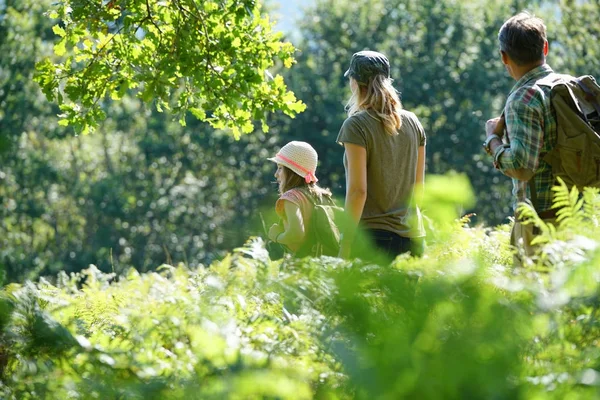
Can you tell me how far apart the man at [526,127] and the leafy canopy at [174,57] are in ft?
4.71

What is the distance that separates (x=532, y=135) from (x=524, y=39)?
1.62ft

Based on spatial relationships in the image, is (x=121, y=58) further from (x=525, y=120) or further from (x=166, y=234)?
(x=166, y=234)

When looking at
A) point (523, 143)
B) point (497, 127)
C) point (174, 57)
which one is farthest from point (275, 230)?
point (523, 143)

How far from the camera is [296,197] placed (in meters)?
5.23

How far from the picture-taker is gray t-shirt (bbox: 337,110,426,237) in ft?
15.8

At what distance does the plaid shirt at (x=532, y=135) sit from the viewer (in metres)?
4.00

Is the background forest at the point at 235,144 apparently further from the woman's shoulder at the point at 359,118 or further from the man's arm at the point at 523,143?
the man's arm at the point at 523,143

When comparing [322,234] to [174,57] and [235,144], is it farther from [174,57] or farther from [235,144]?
[235,144]

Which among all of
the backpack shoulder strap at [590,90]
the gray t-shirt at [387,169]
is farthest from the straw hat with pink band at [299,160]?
the backpack shoulder strap at [590,90]

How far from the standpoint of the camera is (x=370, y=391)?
1.77 meters

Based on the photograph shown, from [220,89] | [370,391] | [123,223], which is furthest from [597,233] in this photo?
[123,223]

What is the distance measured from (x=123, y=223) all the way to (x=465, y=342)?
40.3 meters

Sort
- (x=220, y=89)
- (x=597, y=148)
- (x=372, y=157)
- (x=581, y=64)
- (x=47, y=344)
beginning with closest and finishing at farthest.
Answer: (x=47, y=344) → (x=597, y=148) → (x=372, y=157) → (x=220, y=89) → (x=581, y=64)

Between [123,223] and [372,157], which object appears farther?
[123,223]
